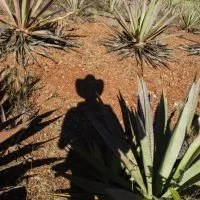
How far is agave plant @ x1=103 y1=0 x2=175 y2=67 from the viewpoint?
15.5ft

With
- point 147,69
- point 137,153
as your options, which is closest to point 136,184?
point 137,153

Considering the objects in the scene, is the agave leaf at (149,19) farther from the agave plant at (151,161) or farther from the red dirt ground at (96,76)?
the agave plant at (151,161)

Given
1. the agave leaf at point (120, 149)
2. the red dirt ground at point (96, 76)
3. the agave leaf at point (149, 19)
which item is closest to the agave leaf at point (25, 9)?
the red dirt ground at point (96, 76)

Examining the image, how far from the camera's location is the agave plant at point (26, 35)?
4270 mm

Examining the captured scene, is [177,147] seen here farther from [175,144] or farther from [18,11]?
[18,11]

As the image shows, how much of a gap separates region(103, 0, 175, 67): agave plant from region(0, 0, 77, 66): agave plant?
0.65 metres

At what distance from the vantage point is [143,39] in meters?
4.83

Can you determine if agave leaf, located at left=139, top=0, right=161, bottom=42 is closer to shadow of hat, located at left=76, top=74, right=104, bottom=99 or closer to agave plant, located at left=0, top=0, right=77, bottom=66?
agave plant, located at left=0, top=0, right=77, bottom=66

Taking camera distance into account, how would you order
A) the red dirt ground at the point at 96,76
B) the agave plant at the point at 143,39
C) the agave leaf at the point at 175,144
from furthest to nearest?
the agave plant at the point at 143,39 < the red dirt ground at the point at 96,76 < the agave leaf at the point at 175,144

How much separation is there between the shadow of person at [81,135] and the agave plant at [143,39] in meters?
0.78


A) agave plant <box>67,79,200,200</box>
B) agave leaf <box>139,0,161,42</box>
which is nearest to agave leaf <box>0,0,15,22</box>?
agave leaf <box>139,0,161,42</box>

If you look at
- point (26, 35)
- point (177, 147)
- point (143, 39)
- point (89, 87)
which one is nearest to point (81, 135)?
point (89, 87)

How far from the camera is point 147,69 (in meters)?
4.55

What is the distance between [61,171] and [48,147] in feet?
0.96
